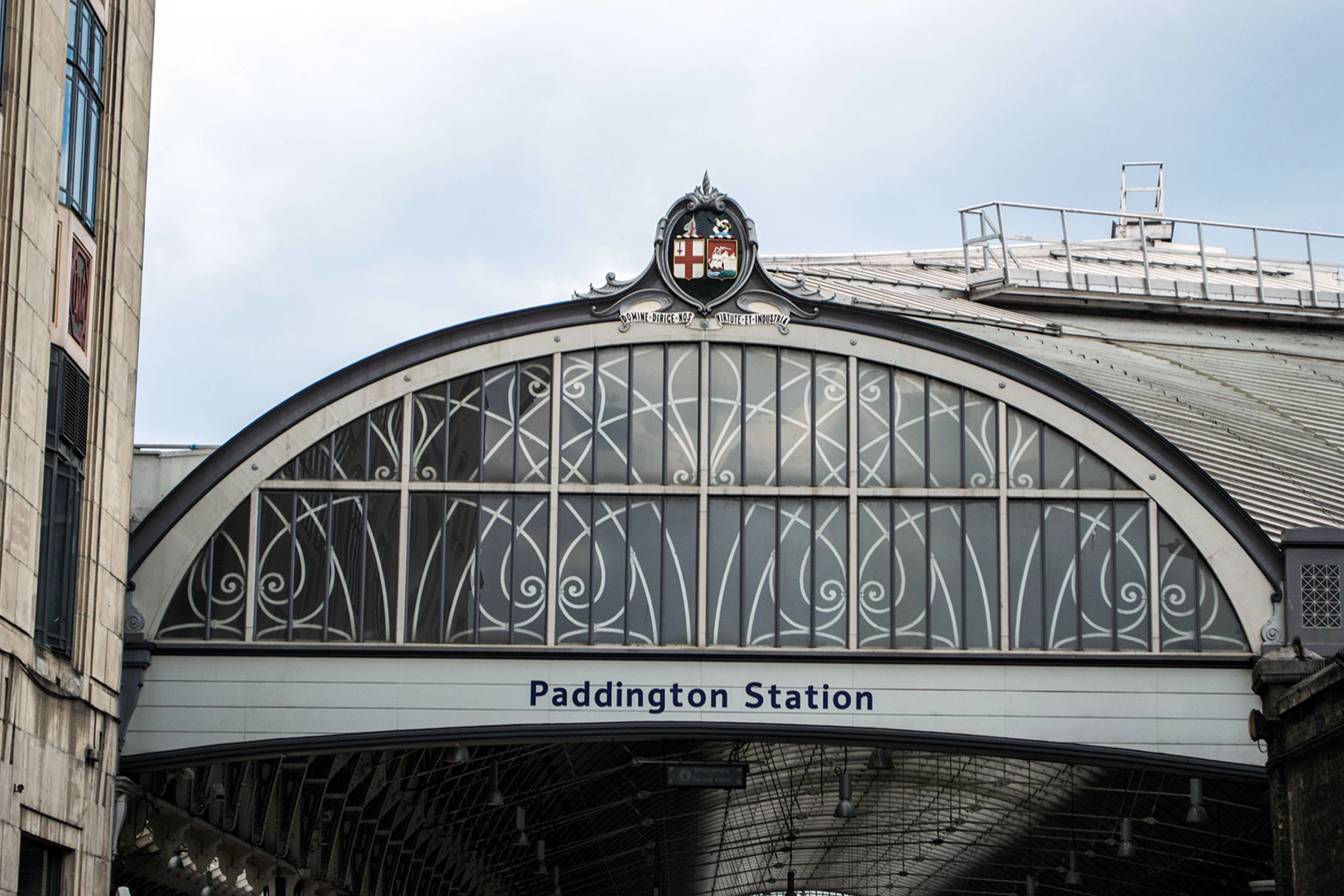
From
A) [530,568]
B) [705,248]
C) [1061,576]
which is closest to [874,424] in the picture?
[1061,576]

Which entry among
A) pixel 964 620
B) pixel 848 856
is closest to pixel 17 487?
pixel 964 620

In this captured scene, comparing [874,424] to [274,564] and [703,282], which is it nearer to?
[703,282]

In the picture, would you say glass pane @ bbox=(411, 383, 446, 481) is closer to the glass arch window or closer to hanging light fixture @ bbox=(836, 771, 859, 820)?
the glass arch window

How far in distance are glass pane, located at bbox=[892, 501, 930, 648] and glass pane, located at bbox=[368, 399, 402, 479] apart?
734cm

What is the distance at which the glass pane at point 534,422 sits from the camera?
28000 millimetres

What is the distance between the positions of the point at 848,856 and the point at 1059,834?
1804 cm

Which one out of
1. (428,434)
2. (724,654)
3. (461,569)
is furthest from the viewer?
(428,434)

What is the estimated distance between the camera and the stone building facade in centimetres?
2025

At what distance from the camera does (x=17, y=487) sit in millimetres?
20250

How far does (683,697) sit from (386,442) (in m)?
5.74

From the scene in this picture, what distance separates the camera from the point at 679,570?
90.4 ft

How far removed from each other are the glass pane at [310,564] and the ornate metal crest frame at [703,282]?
16.4 feet

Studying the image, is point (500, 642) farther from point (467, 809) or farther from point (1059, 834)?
point (1059, 834)

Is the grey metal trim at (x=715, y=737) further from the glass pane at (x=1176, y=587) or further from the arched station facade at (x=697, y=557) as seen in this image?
the glass pane at (x=1176, y=587)
